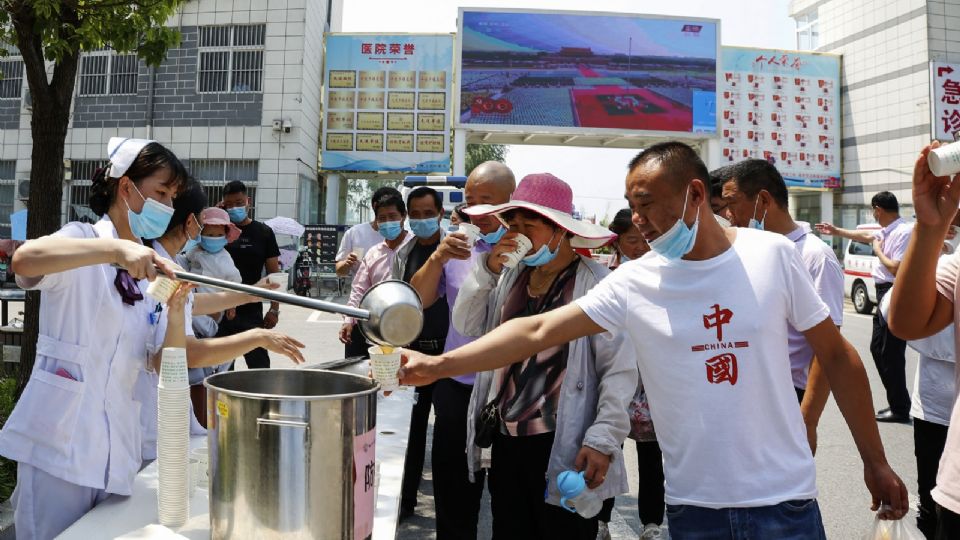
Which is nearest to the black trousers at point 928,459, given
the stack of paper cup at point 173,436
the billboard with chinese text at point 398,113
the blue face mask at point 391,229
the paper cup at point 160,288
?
the stack of paper cup at point 173,436

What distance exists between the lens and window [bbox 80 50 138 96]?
17.3 m

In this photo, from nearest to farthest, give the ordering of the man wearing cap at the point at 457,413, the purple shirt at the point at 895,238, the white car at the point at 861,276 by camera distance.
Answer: the man wearing cap at the point at 457,413 → the purple shirt at the point at 895,238 → the white car at the point at 861,276

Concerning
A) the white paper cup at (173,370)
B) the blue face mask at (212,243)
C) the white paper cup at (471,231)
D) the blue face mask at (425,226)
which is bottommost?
the white paper cup at (173,370)

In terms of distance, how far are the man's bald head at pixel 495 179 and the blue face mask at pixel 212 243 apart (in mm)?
2413

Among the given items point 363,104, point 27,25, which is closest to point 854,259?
point 363,104

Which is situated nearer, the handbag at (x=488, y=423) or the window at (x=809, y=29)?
the handbag at (x=488, y=423)

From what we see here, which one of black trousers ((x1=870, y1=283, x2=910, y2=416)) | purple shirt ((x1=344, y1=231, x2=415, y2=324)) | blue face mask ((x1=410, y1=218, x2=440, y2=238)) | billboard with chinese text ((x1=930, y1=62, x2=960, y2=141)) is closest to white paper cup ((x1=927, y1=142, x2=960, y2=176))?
blue face mask ((x1=410, y1=218, x2=440, y2=238))

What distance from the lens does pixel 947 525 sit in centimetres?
159

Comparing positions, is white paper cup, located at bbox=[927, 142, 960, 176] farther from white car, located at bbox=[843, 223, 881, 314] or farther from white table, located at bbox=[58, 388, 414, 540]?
white car, located at bbox=[843, 223, 881, 314]

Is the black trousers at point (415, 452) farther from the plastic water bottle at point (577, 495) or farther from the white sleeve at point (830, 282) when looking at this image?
the white sleeve at point (830, 282)

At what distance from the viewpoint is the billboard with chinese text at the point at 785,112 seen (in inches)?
738

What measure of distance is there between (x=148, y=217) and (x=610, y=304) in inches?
54.0

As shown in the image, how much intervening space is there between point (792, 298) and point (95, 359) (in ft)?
5.84

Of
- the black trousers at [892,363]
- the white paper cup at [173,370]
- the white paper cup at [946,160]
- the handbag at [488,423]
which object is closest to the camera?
the white paper cup at [946,160]
